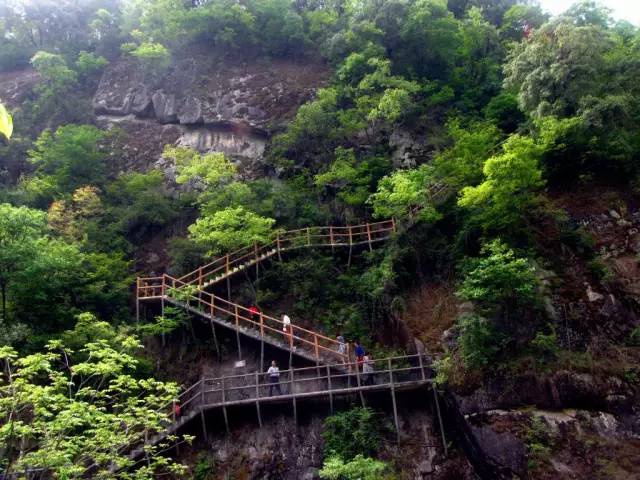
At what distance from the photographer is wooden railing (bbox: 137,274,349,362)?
17.1m

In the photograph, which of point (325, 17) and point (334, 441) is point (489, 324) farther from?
point (325, 17)

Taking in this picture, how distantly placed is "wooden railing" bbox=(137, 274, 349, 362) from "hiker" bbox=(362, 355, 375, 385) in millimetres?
860

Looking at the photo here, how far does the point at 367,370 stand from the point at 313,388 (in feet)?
5.43

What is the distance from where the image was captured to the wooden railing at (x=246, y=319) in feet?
56.0

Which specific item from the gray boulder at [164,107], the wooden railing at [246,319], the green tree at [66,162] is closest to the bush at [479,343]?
the wooden railing at [246,319]

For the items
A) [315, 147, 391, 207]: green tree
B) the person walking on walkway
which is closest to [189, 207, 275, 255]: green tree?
the person walking on walkway

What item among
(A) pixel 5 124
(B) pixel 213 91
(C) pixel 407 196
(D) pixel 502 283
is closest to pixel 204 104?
(B) pixel 213 91

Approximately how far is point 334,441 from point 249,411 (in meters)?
2.91

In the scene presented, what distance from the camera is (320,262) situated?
2008cm

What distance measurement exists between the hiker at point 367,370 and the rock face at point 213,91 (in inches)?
633

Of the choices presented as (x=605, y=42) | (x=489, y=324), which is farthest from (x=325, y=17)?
(x=489, y=324)

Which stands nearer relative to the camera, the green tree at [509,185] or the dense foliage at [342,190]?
the dense foliage at [342,190]

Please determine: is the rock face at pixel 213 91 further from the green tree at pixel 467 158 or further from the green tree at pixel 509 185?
the green tree at pixel 509 185

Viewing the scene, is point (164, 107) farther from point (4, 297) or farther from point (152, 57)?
point (4, 297)
